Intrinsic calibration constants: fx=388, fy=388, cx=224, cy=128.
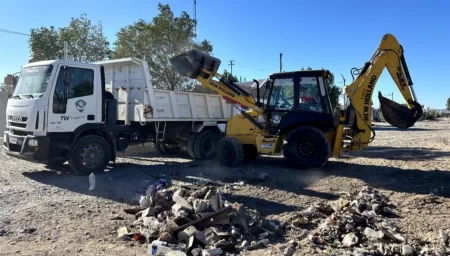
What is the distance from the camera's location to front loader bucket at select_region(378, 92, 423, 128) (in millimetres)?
9734

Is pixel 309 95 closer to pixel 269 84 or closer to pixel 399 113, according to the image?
pixel 269 84

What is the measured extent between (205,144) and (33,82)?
577 cm

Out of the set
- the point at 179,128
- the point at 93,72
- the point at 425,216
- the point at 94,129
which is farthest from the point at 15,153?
the point at 425,216

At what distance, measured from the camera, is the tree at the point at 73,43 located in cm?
2456

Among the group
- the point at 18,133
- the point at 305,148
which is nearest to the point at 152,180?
the point at 18,133

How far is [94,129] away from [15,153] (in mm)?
1827

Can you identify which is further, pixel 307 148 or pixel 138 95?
pixel 138 95

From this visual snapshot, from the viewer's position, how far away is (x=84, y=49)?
25516mm

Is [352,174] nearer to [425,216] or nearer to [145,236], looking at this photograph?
[425,216]

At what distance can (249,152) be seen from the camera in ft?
39.2

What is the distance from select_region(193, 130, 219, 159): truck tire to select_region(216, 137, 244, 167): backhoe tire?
1.53 metres

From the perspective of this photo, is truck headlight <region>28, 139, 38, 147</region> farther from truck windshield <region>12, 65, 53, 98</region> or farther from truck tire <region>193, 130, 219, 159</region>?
truck tire <region>193, 130, 219, 159</region>

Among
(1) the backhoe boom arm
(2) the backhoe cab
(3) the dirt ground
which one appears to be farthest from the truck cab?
(1) the backhoe boom arm

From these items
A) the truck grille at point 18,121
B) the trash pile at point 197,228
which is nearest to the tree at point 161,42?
the truck grille at point 18,121
